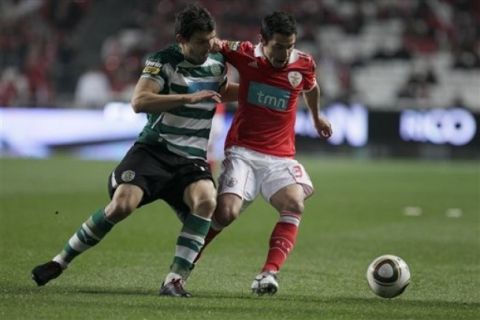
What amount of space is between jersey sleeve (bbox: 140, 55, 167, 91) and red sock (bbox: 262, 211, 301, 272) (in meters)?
1.27

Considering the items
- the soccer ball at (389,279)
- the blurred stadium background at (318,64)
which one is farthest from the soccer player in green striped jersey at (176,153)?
the blurred stadium background at (318,64)

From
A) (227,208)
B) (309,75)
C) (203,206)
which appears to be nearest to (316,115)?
(309,75)

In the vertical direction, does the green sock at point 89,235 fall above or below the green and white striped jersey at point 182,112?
below

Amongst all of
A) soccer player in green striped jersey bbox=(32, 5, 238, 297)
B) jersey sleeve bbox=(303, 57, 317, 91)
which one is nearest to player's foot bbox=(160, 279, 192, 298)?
soccer player in green striped jersey bbox=(32, 5, 238, 297)

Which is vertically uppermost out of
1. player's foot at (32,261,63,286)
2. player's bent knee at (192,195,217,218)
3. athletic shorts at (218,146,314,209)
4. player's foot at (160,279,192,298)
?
athletic shorts at (218,146,314,209)

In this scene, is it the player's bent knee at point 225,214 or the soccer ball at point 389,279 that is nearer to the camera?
the soccer ball at point 389,279

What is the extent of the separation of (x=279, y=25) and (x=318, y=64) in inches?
844

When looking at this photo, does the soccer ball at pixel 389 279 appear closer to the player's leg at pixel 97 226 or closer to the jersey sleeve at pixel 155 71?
the player's leg at pixel 97 226

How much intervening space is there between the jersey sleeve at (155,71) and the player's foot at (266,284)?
1.44 m

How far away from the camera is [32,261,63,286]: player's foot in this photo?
7.66 metres

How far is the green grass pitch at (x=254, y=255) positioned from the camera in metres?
7.05

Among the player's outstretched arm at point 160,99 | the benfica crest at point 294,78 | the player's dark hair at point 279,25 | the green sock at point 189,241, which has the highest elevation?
the player's dark hair at point 279,25

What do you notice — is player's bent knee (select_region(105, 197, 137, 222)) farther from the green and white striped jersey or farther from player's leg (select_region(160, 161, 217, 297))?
the green and white striped jersey

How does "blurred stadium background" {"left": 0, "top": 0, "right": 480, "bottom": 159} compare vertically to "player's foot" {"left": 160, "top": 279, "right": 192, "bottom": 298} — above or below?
above
